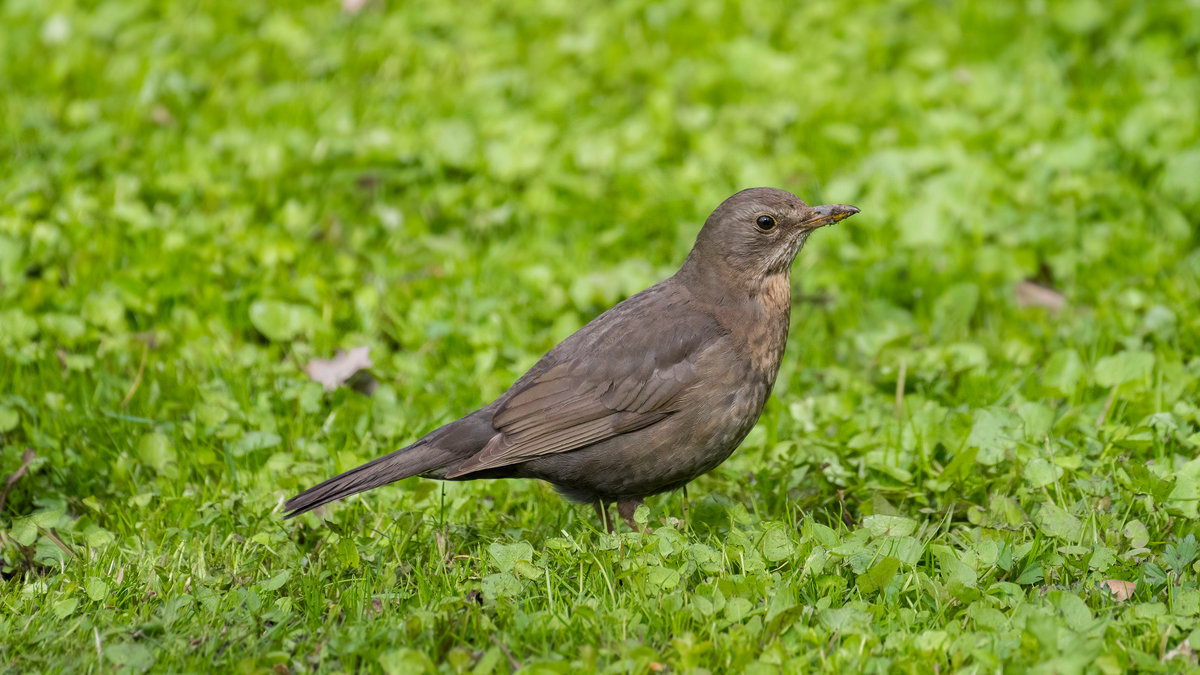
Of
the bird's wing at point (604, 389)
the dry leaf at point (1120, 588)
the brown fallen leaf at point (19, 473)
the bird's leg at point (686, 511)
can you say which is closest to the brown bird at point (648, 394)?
the bird's wing at point (604, 389)

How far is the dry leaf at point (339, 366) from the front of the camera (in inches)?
216

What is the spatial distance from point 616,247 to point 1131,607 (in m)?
3.69

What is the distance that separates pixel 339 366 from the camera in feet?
18.4

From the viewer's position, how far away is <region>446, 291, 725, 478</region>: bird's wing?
4332mm

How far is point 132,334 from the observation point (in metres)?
5.68

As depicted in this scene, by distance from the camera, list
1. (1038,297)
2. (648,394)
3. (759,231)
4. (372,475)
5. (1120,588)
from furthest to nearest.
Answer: (1038,297)
(759,231)
(648,394)
(372,475)
(1120,588)

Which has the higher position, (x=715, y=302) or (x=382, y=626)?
(x=715, y=302)

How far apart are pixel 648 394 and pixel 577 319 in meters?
1.71

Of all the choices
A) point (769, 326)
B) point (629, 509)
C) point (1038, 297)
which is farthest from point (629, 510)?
point (1038, 297)

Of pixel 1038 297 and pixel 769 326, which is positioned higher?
pixel 769 326

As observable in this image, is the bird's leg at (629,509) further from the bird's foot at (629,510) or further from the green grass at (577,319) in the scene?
the green grass at (577,319)

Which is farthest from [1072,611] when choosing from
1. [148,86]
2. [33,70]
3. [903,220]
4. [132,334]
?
[33,70]

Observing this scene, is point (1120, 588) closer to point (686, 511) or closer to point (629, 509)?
point (686, 511)

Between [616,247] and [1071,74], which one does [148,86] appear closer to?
[616,247]
